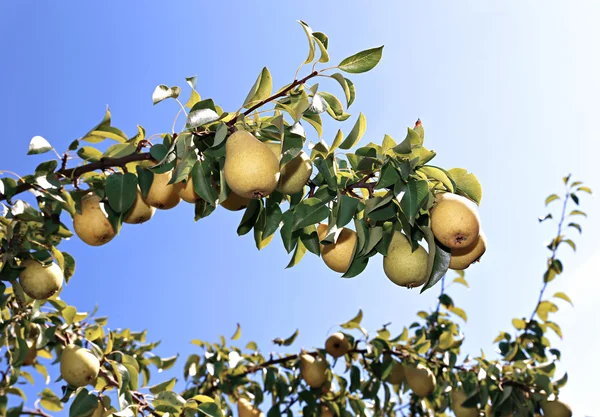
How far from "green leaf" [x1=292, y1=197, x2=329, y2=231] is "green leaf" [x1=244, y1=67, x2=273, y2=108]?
482mm

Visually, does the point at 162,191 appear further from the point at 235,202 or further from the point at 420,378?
the point at 420,378

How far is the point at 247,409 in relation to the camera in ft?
14.7

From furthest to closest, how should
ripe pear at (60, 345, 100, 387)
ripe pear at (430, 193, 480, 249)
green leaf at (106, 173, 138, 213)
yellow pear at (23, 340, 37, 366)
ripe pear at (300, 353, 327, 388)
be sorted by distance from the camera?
1. ripe pear at (300, 353, 327, 388)
2. yellow pear at (23, 340, 37, 366)
3. ripe pear at (60, 345, 100, 387)
4. green leaf at (106, 173, 138, 213)
5. ripe pear at (430, 193, 480, 249)

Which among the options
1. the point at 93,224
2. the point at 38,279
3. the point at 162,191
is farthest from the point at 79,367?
the point at 162,191

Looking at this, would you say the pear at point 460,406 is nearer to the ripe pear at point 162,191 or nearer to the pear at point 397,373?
the pear at point 397,373

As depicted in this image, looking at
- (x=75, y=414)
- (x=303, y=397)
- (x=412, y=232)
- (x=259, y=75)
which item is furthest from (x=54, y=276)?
(x=303, y=397)

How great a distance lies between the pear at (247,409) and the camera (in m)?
4.47

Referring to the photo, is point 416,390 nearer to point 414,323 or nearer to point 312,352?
point 312,352

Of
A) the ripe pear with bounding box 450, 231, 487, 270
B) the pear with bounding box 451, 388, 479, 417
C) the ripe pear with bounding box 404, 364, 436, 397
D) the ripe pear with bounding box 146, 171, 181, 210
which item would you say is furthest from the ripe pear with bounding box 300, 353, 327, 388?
the ripe pear with bounding box 450, 231, 487, 270

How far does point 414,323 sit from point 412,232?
3.87 metres

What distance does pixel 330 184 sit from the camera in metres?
2.31

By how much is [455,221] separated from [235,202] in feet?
3.69

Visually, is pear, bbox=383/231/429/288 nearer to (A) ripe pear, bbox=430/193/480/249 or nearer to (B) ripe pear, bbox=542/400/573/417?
(A) ripe pear, bbox=430/193/480/249

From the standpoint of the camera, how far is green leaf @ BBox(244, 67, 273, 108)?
2309 mm
